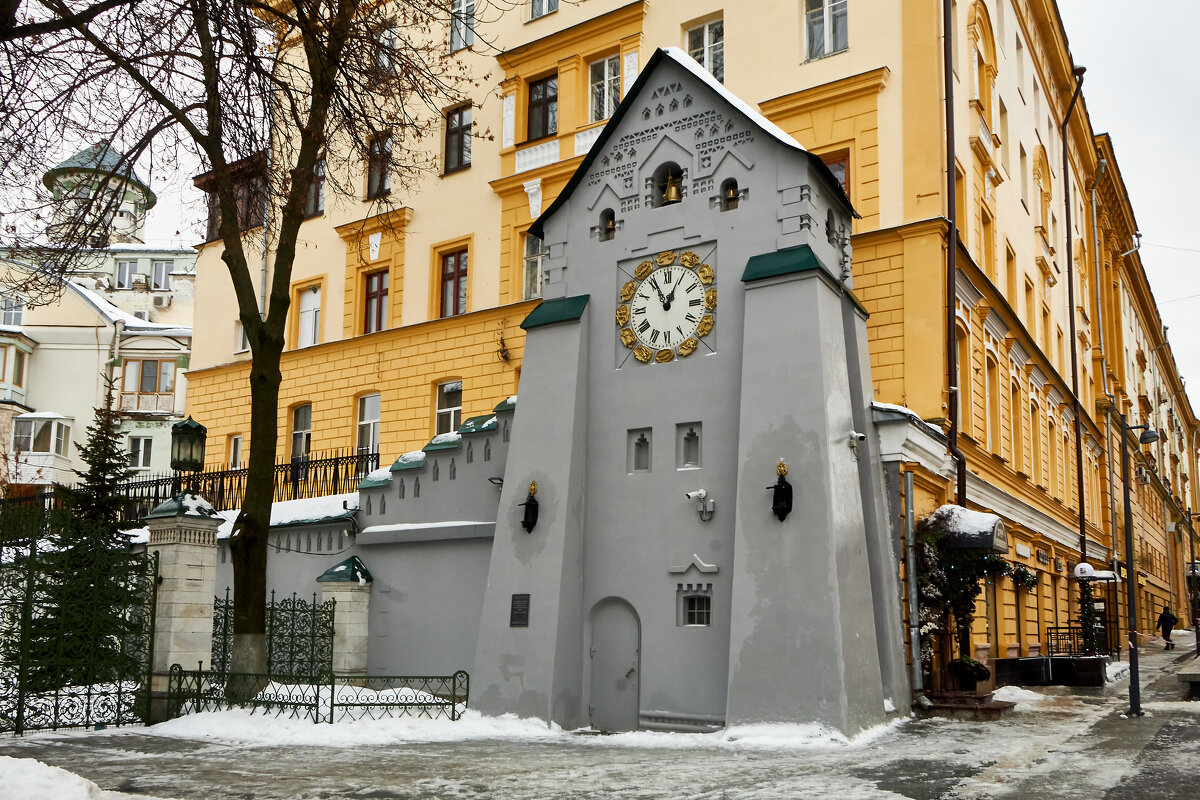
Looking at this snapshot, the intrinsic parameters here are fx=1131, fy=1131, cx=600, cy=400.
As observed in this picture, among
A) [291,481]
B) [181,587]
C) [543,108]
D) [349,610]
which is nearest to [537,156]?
[543,108]

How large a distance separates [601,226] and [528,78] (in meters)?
10.8

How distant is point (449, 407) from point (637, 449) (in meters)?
11.4

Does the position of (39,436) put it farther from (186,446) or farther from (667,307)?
(667,307)

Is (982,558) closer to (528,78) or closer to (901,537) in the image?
(901,537)

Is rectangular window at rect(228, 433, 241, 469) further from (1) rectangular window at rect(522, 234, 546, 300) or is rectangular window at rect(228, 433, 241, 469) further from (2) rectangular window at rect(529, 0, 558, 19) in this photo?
(2) rectangular window at rect(529, 0, 558, 19)

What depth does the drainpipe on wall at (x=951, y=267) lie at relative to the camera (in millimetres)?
20250

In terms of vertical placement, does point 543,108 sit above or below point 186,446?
above

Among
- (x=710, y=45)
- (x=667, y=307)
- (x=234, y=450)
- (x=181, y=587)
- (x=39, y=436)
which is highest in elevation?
(x=710, y=45)

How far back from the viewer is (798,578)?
15.1m

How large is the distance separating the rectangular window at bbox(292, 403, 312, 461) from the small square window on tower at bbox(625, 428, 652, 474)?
15.5 m

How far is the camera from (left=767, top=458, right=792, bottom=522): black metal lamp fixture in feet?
49.9

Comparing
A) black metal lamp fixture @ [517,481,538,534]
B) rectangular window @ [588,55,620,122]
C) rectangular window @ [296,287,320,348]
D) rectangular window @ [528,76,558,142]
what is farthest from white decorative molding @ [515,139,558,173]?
black metal lamp fixture @ [517,481,538,534]

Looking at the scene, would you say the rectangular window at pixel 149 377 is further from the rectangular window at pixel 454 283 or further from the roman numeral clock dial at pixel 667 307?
the roman numeral clock dial at pixel 667 307

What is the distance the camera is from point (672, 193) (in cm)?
1809
